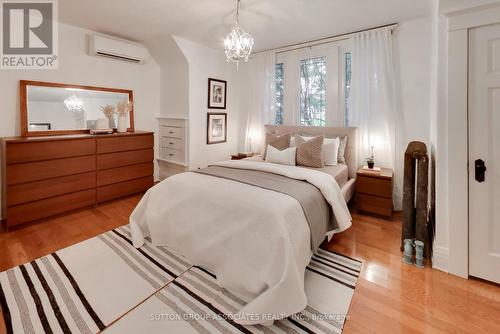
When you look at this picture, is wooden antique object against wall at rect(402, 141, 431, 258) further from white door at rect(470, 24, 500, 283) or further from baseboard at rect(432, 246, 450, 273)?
white door at rect(470, 24, 500, 283)

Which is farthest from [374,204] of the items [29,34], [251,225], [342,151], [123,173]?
[29,34]

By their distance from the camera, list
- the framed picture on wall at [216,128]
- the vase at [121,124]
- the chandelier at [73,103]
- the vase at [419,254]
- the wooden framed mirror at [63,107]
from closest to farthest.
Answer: the vase at [419,254] < the wooden framed mirror at [63,107] < the chandelier at [73,103] < the vase at [121,124] < the framed picture on wall at [216,128]

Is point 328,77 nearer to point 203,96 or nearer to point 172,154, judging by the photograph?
point 203,96

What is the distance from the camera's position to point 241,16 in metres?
3.04

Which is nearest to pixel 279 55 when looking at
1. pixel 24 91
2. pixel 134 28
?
pixel 134 28

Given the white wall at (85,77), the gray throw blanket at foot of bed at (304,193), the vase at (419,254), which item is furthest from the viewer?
the white wall at (85,77)

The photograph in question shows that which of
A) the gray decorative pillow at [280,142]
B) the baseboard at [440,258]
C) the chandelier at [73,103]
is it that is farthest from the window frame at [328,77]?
the chandelier at [73,103]

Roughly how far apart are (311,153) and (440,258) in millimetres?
1667

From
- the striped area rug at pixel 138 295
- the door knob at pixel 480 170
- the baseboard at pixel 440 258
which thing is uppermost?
the door knob at pixel 480 170

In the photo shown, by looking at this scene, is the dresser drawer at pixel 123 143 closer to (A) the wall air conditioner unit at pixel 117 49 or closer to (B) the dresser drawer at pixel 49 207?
(B) the dresser drawer at pixel 49 207

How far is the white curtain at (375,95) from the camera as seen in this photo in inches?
127

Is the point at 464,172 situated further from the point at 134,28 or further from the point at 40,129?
the point at 40,129

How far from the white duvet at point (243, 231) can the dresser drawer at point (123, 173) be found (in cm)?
130

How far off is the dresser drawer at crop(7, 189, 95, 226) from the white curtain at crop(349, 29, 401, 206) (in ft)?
12.5
